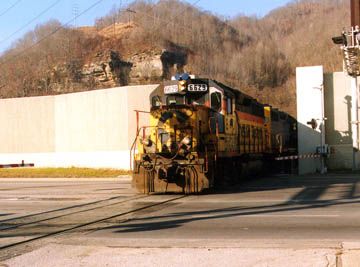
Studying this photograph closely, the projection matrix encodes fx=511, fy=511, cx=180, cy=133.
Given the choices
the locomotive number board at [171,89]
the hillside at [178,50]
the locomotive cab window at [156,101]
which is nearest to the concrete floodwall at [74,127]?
the locomotive cab window at [156,101]

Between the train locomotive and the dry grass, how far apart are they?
13.4 meters

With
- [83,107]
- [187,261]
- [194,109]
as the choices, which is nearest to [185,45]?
[83,107]

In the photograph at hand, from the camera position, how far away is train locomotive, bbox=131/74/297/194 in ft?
55.4

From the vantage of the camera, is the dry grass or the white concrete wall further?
the dry grass

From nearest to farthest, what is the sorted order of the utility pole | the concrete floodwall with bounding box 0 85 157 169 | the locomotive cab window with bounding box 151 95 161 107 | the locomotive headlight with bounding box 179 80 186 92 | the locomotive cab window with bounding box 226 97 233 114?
the locomotive headlight with bounding box 179 80 186 92, the locomotive cab window with bounding box 226 97 233 114, the locomotive cab window with bounding box 151 95 161 107, the utility pole, the concrete floodwall with bounding box 0 85 157 169

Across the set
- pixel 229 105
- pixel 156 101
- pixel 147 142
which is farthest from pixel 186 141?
pixel 229 105

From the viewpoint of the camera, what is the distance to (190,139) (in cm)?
1692

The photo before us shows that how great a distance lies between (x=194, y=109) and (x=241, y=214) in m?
5.72

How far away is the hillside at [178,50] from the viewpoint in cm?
8950

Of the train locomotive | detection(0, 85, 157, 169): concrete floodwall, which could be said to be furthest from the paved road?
detection(0, 85, 157, 169): concrete floodwall

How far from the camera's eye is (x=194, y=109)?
17109mm

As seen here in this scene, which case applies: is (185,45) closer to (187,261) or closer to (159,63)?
(159,63)

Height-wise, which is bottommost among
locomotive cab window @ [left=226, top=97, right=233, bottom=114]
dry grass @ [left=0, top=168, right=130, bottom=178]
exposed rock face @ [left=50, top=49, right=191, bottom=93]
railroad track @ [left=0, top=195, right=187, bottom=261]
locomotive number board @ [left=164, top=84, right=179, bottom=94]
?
railroad track @ [left=0, top=195, right=187, bottom=261]

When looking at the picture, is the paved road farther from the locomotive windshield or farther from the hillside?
the hillside
